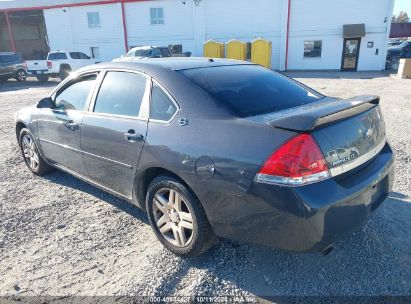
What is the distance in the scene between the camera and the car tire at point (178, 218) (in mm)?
2539

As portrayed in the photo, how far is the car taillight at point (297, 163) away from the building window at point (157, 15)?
2596cm

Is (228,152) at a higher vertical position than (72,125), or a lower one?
higher

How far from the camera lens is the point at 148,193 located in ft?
9.39

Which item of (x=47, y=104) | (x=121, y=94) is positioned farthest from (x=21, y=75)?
(x=121, y=94)

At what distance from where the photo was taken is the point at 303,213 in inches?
79.3

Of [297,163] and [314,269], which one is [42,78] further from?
[297,163]

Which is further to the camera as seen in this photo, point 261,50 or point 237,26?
point 237,26

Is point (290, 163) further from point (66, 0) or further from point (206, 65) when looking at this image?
point (66, 0)

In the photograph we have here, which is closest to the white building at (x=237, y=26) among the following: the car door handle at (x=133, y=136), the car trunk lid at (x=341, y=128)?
the car trunk lid at (x=341, y=128)

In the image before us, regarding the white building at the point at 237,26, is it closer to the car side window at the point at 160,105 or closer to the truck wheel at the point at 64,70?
the truck wheel at the point at 64,70

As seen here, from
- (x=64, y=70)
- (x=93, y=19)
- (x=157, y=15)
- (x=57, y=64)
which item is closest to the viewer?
(x=57, y=64)

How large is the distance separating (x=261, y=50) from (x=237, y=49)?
5.41 ft

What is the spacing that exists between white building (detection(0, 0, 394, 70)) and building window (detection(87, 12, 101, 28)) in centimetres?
8

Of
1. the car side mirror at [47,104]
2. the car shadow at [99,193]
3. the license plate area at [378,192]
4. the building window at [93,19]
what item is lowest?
the car shadow at [99,193]
